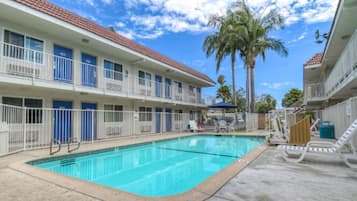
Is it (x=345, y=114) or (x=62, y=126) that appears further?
(x=62, y=126)

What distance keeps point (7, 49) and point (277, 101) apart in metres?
54.2

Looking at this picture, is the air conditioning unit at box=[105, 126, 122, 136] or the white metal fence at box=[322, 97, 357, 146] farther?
the air conditioning unit at box=[105, 126, 122, 136]

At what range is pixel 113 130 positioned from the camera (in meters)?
13.8

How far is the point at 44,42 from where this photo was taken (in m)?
10.5

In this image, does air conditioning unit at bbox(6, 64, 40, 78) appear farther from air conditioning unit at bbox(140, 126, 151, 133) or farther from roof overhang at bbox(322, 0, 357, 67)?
roof overhang at bbox(322, 0, 357, 67)

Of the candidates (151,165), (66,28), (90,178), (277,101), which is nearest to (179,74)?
(66,28)

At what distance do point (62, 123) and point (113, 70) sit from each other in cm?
468

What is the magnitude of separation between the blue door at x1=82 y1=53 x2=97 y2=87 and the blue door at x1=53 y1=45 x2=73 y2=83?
2.69 ft

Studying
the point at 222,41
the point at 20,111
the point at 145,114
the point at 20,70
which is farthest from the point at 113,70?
the point at 222,41

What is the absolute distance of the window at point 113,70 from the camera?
537 inches

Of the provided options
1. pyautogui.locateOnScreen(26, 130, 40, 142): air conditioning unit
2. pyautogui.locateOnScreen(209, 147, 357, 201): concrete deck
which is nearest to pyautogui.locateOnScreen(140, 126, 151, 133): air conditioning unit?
pyautogui.locateOnScreen(26, 130, 40, 142): air conditioning unit

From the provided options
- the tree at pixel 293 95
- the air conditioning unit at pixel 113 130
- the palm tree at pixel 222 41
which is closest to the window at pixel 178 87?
the palm tree at pixel 222 41

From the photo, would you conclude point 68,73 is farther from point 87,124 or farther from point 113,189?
point 113,189

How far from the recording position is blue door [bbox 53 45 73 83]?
10.8 meters
